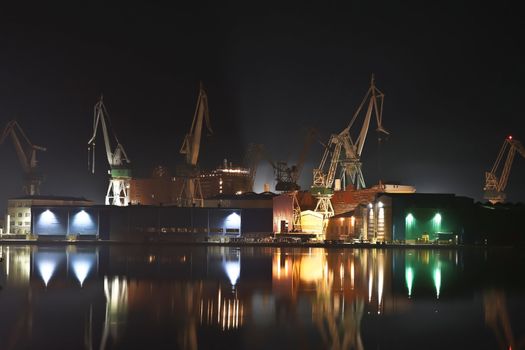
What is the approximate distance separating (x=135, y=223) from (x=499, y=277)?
4586cm

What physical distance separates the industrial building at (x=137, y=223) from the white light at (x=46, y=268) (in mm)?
32634

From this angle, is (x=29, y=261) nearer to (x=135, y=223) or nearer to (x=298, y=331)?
(x=298, y=331)

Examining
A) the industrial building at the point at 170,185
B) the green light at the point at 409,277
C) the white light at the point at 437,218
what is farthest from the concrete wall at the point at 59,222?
the green light at the point at 409,277

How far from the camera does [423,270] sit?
31125 millimetres

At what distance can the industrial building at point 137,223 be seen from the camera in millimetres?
67375

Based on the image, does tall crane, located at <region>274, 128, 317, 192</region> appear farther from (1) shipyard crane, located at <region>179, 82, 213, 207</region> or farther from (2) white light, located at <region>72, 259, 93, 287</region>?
(2) white light, located at <region>72, 259, 93, 287</region>

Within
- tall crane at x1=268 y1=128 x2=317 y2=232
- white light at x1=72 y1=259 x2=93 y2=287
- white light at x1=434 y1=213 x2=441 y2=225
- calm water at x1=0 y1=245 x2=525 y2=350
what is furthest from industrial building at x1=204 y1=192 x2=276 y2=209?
calm water at x1=0 y1=245 x2=525 y2=350

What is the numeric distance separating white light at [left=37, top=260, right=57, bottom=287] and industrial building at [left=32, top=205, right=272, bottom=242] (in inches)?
1285

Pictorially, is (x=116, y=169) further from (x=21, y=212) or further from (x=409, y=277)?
(x=409, y=277)

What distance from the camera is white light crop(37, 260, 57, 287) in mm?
25953

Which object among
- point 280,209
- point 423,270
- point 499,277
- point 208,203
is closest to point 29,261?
point 423,270

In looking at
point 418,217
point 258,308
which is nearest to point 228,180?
point 418,217

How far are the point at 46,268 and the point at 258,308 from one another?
14.6 m

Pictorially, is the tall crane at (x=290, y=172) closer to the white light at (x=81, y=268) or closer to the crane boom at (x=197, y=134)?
Result: the crane boom at (x=197, y=134)
